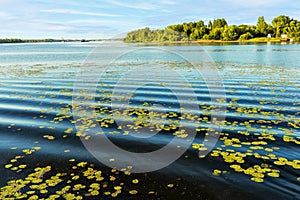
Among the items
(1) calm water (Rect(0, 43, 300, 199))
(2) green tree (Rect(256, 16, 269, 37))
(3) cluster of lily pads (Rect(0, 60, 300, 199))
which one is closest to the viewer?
(3) cluster of lily pads (Rect(0, 60, 300, 199))

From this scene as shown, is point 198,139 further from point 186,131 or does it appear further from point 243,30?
point 243,30

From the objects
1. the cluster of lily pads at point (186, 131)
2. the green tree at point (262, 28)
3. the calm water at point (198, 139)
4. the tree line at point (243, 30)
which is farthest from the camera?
the green tree at point (262, 28)

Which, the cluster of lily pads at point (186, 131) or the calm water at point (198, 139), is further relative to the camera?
the calm water at point (198, 139)

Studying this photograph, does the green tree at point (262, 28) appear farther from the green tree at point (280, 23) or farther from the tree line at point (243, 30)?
the green tree at point (280, 23)


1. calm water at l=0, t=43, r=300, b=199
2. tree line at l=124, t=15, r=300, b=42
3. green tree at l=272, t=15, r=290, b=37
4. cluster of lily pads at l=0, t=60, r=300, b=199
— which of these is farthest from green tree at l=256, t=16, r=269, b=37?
calm water at l=0, t=43, r=300, b=199

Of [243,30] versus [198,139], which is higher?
[243,30]

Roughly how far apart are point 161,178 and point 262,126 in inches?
252

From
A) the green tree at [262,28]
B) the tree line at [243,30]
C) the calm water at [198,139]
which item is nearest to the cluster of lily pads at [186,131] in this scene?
the calm water at [198,139]

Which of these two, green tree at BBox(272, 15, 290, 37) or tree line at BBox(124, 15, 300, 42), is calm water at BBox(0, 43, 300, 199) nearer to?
tree line at BBox(124, 15, 300, 42)

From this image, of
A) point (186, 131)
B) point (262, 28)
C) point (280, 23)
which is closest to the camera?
point (186, 131)

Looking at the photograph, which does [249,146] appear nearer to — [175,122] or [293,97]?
[175,122]

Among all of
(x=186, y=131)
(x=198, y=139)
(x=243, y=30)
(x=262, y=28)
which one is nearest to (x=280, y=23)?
(x=262, y=28)

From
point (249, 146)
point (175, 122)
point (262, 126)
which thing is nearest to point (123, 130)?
point (175, 122)

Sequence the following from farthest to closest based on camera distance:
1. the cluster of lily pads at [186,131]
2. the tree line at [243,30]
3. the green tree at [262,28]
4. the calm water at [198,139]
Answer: the green tree at [262,28], the tree line at [243,30], the calm water at [198,139], the cluster of lily pads at [186,131]
